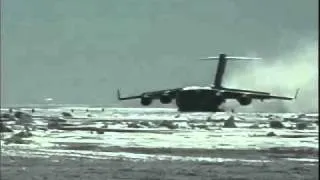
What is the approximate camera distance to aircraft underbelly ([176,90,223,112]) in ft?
345

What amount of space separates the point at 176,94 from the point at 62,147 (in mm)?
75624

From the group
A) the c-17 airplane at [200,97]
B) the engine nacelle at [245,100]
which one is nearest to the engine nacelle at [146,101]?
the c-17 airplane at [200,97]

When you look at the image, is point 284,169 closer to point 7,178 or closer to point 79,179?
point 79,179

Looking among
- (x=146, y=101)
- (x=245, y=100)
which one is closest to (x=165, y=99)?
(x=146, y=101)

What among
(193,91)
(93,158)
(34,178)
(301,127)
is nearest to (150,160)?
(93,158)

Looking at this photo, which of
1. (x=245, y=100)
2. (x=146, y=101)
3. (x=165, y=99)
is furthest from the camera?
(x=165, y=99)

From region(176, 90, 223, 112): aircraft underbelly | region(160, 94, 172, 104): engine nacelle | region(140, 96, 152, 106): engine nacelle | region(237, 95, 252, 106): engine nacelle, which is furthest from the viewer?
region(176, 90, 223, 112): aircraft underbelly

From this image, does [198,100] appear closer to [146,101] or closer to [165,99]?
[165,99]

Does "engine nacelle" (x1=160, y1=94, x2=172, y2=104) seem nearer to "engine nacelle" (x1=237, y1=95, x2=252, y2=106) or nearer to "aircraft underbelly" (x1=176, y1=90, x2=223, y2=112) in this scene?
"aircraft underbelly" (x1=176, y1=90, x2=223, y2=112)

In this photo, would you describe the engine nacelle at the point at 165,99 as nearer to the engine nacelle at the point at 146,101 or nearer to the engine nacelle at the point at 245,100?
the engine nacelle at the point at 146,101

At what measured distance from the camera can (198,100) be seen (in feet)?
349

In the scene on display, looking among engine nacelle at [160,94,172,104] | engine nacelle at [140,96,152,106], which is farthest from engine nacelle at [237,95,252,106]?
engine nacelle at [140,96,152,106]

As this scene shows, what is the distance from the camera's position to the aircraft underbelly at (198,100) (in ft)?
345

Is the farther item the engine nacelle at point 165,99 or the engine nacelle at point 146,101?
the engine nacelle at point 165,99
